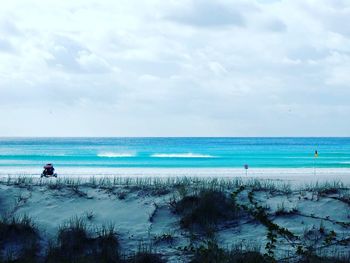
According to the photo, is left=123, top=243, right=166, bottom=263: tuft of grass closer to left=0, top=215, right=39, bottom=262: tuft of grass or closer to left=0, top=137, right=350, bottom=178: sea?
left=0, top=215, right=39, bottom=262: tuft of grass

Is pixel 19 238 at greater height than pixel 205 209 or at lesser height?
lesser

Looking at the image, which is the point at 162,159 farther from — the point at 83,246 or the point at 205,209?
the point at 83,246

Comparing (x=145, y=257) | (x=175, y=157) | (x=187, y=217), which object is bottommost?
(x=145, y=257)

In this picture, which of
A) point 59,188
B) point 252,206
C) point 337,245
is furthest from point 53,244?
point 337,245

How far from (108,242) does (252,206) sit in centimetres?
337

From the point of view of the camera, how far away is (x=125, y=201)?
1116 cm

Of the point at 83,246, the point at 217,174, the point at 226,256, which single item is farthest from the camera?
the point at 217,174

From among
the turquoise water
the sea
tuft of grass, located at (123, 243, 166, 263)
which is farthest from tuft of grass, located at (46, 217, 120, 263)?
the turquoise water

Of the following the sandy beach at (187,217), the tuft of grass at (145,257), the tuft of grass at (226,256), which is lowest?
the tuft of grass at (145,257)

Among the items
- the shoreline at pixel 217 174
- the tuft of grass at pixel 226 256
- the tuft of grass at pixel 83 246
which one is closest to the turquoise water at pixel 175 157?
the shoreline at pixel 217 174

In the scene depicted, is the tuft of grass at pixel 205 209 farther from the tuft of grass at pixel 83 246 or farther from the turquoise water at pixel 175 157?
the turquoise water at pixel 175 157

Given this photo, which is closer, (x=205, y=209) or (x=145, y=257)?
(x=145, y=257)

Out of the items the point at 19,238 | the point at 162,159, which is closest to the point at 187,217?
the point at 19,238

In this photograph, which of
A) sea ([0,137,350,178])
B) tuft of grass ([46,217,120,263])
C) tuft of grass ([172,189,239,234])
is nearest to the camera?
tuft of grass ([46,217,120,263])
